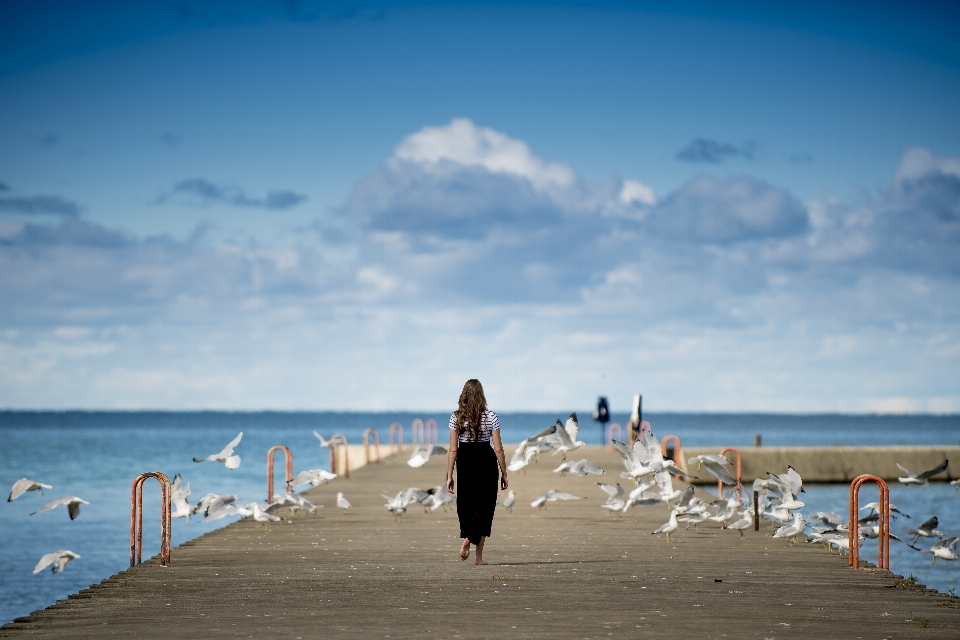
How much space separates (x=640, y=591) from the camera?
10578mm

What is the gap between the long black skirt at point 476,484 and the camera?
38.4 feet

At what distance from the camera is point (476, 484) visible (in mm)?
11727

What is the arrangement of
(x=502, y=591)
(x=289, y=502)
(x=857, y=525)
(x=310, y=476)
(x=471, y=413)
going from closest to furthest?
1. (x=502, y=591)
2. (x=471, y=413)
3. (x=857, y=525)
4. (x=289, y=502)
5. (x=310, y=476)

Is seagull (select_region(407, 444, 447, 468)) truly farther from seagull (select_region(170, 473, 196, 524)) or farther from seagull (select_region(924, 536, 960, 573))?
seagull (select_region(924, 536, 960, 573))

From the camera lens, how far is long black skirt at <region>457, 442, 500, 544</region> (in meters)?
11.7

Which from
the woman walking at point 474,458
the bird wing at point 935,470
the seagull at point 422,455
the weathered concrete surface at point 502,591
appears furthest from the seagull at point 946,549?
the seagull at point 422,455

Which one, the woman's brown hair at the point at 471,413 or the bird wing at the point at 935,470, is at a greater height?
Result: the woman's brown hair at the point at 471,413

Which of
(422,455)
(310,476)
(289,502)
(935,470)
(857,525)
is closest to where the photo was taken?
(857,525)

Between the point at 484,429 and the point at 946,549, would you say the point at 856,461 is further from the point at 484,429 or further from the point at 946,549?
the point at 484,429

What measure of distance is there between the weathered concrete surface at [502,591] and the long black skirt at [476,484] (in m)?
0.53

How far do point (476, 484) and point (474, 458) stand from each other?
0.26 meters

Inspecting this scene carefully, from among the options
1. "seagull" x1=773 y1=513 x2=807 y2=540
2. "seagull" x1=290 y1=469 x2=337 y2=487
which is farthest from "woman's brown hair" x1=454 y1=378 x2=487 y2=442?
"seagull" x1=290 y1=469 x2=337 y2=487

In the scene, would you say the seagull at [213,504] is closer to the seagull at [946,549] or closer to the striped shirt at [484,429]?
the striped shirt at [484,429]

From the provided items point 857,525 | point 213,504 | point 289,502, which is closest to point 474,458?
point 857,525
